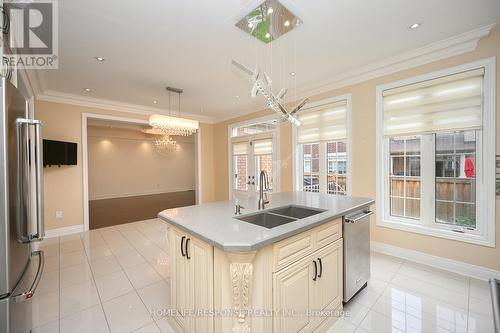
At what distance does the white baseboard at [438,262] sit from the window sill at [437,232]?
0.92 feet

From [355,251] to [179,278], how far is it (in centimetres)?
164

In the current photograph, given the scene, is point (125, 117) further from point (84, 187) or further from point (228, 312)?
point (228, 312)

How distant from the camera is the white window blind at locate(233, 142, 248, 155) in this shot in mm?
5688

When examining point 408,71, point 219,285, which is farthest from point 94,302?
point 408,71

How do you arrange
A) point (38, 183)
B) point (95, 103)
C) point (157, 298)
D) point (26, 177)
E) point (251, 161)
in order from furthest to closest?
point (251, 161), point (95, 103), point (157, 298), point (38, 183), point (26, 177)

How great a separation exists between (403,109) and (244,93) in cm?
275

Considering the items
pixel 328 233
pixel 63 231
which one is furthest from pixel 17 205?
pixel 63 231

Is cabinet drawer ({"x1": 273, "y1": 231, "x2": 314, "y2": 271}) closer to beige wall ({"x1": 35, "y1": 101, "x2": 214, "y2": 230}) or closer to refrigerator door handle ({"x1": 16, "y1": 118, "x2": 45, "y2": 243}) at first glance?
refrigerator door handle ({"x1": 16, "y1": 118, "x2": 45, "y2": 243})

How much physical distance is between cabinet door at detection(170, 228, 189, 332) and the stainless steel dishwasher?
1.40 m

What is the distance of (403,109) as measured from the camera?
9.70 feet

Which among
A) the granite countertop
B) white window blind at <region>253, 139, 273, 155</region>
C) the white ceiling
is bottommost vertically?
the granite countertop

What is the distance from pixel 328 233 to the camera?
5.71 feet

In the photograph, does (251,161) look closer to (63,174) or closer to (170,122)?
(170,122)

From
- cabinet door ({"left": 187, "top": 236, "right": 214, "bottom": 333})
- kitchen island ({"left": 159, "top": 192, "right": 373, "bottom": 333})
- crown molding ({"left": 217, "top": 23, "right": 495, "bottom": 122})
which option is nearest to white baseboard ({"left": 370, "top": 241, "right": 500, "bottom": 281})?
kitchen island ({"left": 159, "top": 192, "right": 373, "bottom": 333})
